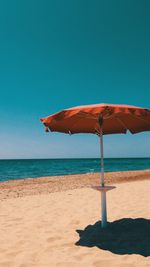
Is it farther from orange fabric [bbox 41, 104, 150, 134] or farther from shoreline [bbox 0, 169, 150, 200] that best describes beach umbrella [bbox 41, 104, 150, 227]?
shoreline [bbox 0, 169, 150, 200]

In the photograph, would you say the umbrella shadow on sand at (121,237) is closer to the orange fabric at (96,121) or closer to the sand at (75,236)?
the sand at (75,236)

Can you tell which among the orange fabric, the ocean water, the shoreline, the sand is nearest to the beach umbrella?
the orange fabric

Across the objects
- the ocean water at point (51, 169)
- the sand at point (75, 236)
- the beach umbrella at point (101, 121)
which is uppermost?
the beach umbrella at point (101, 121)

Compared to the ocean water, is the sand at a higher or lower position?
lower

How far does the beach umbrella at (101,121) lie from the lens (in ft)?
A: 16.9

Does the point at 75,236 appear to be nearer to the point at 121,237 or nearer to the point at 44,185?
the point at 121,237

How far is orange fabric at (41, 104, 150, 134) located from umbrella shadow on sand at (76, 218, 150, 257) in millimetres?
2293

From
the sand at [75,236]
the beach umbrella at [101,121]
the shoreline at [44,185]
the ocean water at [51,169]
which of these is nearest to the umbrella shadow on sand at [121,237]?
the sand at [75,236]

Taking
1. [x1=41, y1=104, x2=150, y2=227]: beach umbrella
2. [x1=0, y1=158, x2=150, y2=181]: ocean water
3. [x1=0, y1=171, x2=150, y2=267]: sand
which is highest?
[x1=41, y1=104, x2=150, y2=227]: beach umbrella

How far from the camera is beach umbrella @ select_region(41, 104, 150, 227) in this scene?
5164mm

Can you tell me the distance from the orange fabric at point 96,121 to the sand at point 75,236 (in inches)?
91.7

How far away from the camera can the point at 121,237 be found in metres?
5.70

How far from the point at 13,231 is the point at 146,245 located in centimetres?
307

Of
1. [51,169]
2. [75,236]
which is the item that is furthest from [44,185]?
[51,169]
